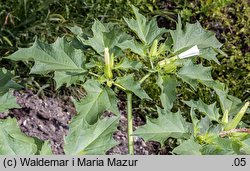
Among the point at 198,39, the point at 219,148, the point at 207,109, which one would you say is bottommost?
the point at 219,148

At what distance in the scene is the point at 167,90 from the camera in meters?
1.51

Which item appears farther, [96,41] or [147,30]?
[147,30]

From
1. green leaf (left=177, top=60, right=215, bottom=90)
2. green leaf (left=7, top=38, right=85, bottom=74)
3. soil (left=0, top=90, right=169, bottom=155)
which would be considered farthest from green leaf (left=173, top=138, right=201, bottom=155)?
soil (left=0, top=90, right=169, bottom=155)

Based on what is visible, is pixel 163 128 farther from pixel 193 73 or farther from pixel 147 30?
pixel 147 30

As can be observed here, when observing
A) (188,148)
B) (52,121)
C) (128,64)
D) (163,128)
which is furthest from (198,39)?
(52,121)

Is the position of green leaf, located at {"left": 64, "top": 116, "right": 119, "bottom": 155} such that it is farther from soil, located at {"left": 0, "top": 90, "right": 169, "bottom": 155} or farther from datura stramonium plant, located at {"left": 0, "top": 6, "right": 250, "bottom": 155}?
soil, located at {"left": 0, "top": 90, "right": 169, "bottom": 155}

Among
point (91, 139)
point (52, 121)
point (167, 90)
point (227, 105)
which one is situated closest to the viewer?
point (91, 139)

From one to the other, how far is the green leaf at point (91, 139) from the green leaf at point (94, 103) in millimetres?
136

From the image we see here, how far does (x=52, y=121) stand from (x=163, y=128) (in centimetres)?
182

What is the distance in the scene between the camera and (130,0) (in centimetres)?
371

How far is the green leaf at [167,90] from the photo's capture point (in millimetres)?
1507

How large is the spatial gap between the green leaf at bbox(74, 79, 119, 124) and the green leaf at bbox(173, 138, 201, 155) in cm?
23

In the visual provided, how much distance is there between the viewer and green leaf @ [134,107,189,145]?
55.3 inches

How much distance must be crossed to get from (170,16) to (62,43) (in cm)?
230
